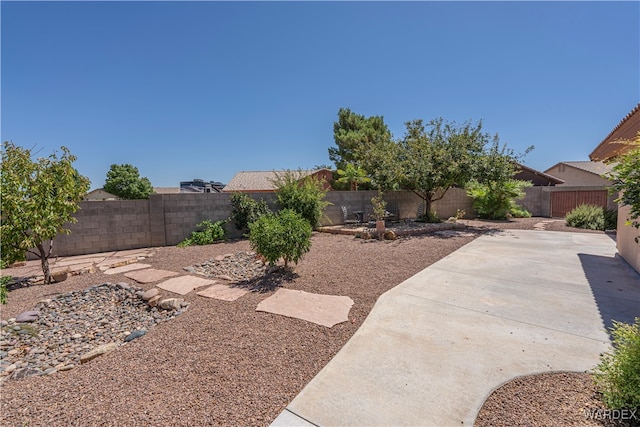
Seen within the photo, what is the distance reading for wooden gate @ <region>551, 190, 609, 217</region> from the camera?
548 inches

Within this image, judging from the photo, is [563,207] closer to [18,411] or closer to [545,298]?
[545,298]

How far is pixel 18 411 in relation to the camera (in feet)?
6.66

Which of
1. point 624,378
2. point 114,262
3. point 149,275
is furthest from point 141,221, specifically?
point 624,378

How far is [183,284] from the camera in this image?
4859 millimetres

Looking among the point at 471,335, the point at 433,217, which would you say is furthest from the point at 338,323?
the point at 433,217

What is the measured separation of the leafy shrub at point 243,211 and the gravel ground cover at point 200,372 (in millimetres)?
4987

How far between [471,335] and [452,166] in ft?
29.5

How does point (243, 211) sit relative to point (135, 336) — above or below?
above

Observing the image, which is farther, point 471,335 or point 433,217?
point 433,217

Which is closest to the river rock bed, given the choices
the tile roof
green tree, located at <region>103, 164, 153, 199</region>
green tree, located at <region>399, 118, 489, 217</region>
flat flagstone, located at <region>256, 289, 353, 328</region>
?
flat flagstone, located at <region>256, 289, 353, 328</region>

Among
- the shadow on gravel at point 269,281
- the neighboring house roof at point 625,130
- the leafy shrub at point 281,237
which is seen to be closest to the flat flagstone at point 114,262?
the shadow on gravel at point 269,281

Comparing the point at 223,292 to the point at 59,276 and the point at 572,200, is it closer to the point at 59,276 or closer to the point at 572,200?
the point at 59,276

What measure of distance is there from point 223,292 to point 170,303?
770 mm

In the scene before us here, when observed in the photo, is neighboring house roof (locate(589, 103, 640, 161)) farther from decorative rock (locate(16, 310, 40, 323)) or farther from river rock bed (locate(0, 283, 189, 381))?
decorative rock (locate(16, 310, 40, 323))
